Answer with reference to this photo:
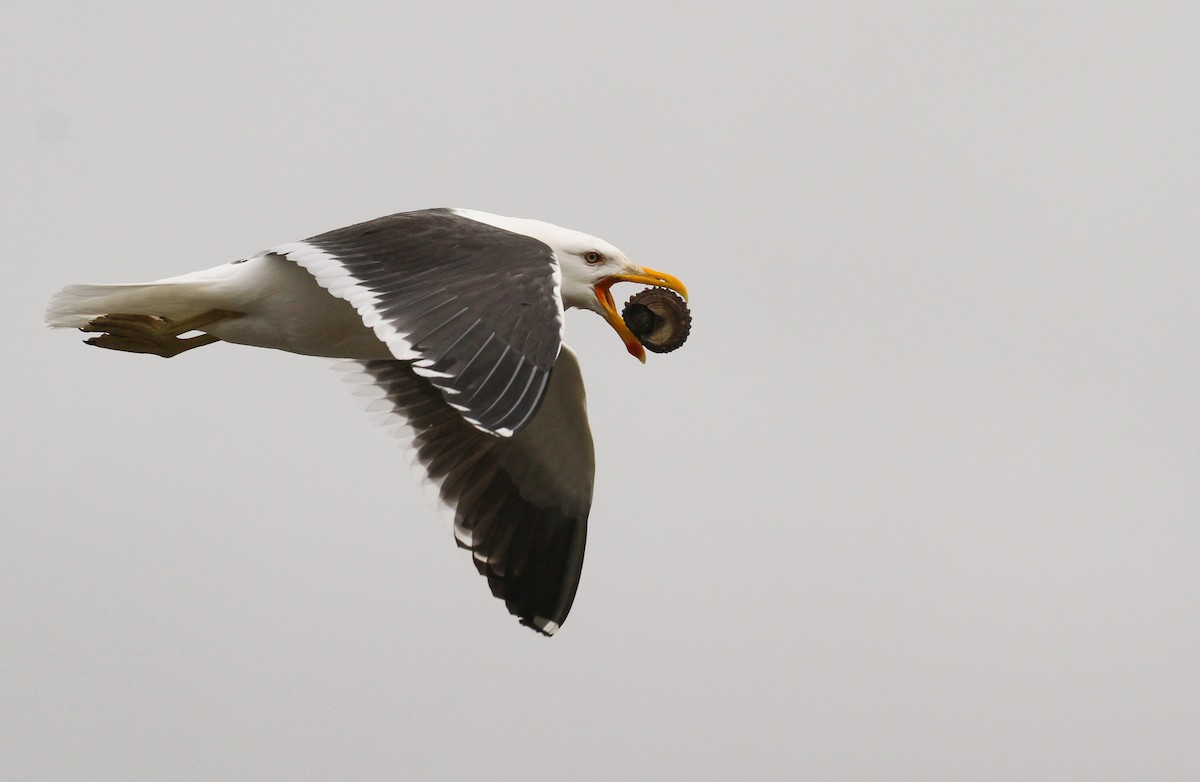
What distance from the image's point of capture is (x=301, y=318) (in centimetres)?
723

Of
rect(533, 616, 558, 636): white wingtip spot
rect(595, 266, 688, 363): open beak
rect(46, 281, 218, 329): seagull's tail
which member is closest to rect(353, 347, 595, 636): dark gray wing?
rect(533, 616, 558, 636): white wingtip spot

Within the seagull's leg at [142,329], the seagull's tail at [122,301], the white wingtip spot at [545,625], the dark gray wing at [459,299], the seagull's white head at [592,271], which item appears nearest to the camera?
the dark gray wing at [459,299]

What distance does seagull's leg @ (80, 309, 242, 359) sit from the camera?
24.0 feet

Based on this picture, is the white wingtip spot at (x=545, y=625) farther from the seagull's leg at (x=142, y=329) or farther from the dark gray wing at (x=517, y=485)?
the seagull's leg at (x=142, y=329)

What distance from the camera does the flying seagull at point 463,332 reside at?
219 inches

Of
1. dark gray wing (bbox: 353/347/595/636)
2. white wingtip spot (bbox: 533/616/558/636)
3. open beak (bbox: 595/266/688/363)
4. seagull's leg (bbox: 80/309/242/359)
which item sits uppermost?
open beak (bbox: 595/266/688/363)

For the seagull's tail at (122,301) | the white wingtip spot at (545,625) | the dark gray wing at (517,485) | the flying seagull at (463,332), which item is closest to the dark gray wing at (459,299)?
the flying seagull at (463,332)

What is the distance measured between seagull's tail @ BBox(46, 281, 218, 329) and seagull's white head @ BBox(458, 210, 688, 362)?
49.1 inches

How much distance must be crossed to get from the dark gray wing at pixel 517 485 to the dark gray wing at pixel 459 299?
184 cm

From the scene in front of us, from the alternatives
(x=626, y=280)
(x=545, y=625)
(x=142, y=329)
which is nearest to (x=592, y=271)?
(x=626, y=280)

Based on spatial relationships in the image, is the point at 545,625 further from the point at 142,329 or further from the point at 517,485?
the point at 142,329

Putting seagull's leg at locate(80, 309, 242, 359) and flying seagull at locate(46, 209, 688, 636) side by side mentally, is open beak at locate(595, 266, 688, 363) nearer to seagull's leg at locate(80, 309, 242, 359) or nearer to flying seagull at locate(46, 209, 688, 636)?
flying seagull at locate(46, 209, 688, 636)

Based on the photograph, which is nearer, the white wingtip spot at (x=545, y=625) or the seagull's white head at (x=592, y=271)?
the seagull's white head at (x=592, y=271)

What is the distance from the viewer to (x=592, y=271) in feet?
24.6
